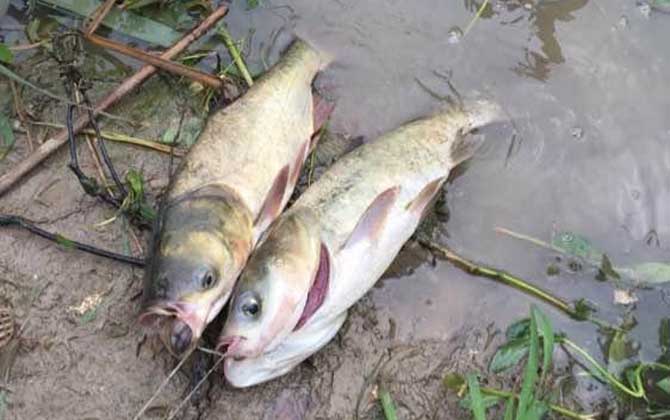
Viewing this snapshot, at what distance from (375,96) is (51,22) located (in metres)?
1.80

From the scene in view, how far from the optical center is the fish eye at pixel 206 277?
3.46 metres

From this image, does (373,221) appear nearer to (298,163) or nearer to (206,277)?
(298,163)

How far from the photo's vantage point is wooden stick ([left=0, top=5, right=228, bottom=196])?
4.20 metres

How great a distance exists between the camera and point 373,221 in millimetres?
3768

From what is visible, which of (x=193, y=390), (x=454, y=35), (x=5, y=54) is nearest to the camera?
(x=193, y=390)

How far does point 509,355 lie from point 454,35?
1.84 metres

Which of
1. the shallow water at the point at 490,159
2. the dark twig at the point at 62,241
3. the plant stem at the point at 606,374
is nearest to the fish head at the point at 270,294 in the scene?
the shallow water at the point at 490,159

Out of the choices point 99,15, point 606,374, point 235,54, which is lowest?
point 606,374

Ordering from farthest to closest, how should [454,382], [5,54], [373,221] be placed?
[5,54] → [454,382] → [373,221]

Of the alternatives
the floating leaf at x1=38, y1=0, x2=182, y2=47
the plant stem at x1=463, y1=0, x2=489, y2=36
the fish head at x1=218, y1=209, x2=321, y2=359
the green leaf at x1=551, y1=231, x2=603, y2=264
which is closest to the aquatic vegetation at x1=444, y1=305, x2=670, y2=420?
the green leaf at x1=551, y1=231, x2=603, y2=264

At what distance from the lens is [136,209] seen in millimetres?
4090

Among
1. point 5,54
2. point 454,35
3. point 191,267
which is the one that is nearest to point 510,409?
point 191,267

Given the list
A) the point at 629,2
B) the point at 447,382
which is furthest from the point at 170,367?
the point at 629,2

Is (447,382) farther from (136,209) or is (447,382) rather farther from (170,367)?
(136,209)
